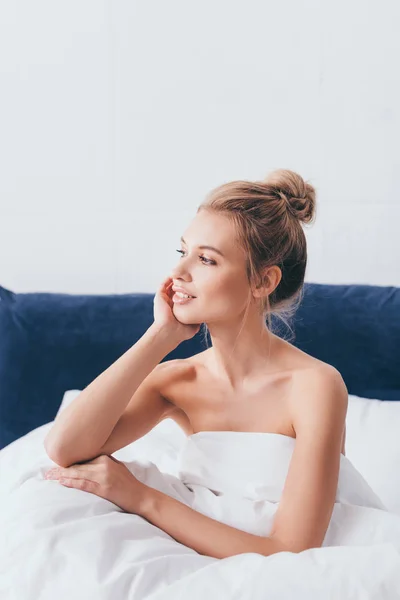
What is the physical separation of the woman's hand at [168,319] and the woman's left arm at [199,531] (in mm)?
330

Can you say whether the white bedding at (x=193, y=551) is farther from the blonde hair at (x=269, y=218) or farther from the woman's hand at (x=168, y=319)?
the blonde hair at (x=269, y=218)

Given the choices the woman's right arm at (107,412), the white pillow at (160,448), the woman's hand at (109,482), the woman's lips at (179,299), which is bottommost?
the white pillow at (160,448)

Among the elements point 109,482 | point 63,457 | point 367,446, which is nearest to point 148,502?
point 109,482

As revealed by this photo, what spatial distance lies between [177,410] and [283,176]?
0.58 m

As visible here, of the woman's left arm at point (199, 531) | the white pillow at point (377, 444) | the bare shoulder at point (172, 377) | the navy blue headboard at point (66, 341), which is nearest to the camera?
the woman's left arm at point (199, 531)

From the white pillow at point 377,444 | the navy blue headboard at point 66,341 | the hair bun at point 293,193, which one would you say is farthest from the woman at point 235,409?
the navy blue headboard at point 66,341

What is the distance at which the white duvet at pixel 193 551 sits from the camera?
132cm

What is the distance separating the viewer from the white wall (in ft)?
8.61

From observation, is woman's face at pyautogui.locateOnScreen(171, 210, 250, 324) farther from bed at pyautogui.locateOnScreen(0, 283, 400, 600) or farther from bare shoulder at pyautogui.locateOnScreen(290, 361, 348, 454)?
bed at pyautogui.locateOnScreen(0, 283, 400, 600)

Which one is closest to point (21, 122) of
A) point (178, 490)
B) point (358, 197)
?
point (358, 197)

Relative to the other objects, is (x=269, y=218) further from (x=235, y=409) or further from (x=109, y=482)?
(x=109, y=482)

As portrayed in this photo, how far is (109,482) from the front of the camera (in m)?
1.60

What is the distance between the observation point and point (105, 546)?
1.44 meters

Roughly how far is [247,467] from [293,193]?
1.86 ft
